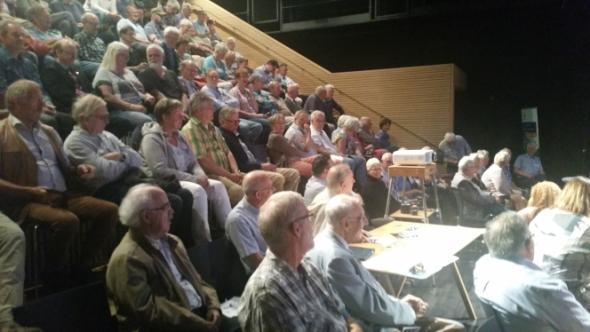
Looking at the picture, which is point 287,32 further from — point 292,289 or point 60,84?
point 292,289

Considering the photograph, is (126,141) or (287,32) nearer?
(126,141)

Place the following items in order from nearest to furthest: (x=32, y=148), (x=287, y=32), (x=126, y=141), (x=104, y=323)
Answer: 1. (x=104, y=323)
2. (x=32, y=148)
3. (x=126, y=141)
4. (x=287, y=32)

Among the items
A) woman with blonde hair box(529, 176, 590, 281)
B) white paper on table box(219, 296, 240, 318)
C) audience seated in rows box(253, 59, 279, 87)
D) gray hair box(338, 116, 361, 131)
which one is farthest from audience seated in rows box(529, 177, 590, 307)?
audience seated in rows box(253, 59, 279, 87)

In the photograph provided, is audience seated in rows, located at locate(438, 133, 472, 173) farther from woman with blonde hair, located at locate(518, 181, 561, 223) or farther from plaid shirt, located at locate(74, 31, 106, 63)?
plaid shirt, located at locate(74, 31, 106, 63)

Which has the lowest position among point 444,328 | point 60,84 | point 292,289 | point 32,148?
point 444,328

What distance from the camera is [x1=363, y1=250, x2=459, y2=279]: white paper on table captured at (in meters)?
2.43

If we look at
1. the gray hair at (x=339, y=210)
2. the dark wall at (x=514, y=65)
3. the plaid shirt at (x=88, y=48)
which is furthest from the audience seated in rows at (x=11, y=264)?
the dark wall at (x=514, y=65)

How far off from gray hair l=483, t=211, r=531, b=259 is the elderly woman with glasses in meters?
1.72

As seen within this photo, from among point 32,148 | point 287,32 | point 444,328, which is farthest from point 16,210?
point 287,32

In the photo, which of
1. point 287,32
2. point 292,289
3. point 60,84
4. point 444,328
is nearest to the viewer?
point 292,289

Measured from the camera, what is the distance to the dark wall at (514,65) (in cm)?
804

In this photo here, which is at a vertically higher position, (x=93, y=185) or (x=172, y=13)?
(x=172, y=13)

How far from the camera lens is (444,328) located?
7.64ft

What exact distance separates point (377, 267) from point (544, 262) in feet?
3.62
